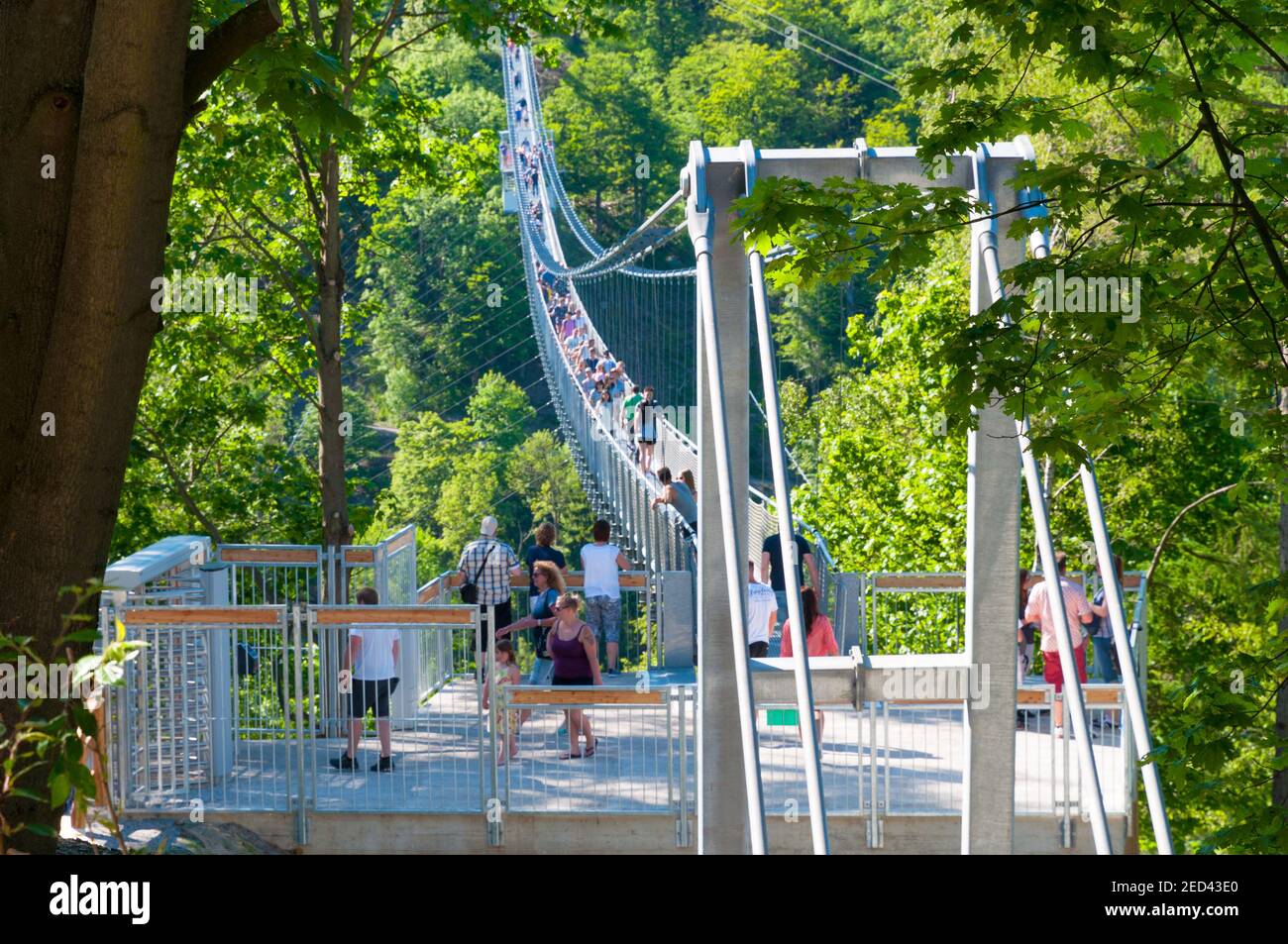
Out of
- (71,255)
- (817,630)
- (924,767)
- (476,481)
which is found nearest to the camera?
(71,255)

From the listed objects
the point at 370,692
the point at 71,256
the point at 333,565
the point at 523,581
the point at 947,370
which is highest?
the point at 947,370

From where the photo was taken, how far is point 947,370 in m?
13.3

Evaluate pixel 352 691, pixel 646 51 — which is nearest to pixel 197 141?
pixel 352 691

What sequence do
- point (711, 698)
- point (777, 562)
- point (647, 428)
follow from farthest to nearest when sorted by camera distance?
point (647, 428) → point (777, 562) → point (711, 698)

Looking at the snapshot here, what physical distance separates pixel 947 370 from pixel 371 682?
7207 millimetres

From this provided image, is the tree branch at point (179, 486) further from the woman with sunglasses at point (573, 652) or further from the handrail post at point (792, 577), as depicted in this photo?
the handrail post at point (792, 577)

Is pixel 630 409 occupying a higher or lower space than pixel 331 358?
higher

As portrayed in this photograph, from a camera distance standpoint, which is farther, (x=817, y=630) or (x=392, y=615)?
(x=817, y=630)

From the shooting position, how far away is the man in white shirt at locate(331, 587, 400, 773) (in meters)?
7.28

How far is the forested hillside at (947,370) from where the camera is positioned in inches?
150

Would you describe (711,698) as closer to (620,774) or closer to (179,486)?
(620,774)

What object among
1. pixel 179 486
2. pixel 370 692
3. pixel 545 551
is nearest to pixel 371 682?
pixel 370 692

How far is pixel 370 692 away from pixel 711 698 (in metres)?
3.50

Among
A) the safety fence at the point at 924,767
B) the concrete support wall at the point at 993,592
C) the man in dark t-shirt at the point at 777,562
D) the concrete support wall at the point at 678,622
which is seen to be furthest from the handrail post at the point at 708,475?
the concrete support wall at the point at 678,622
